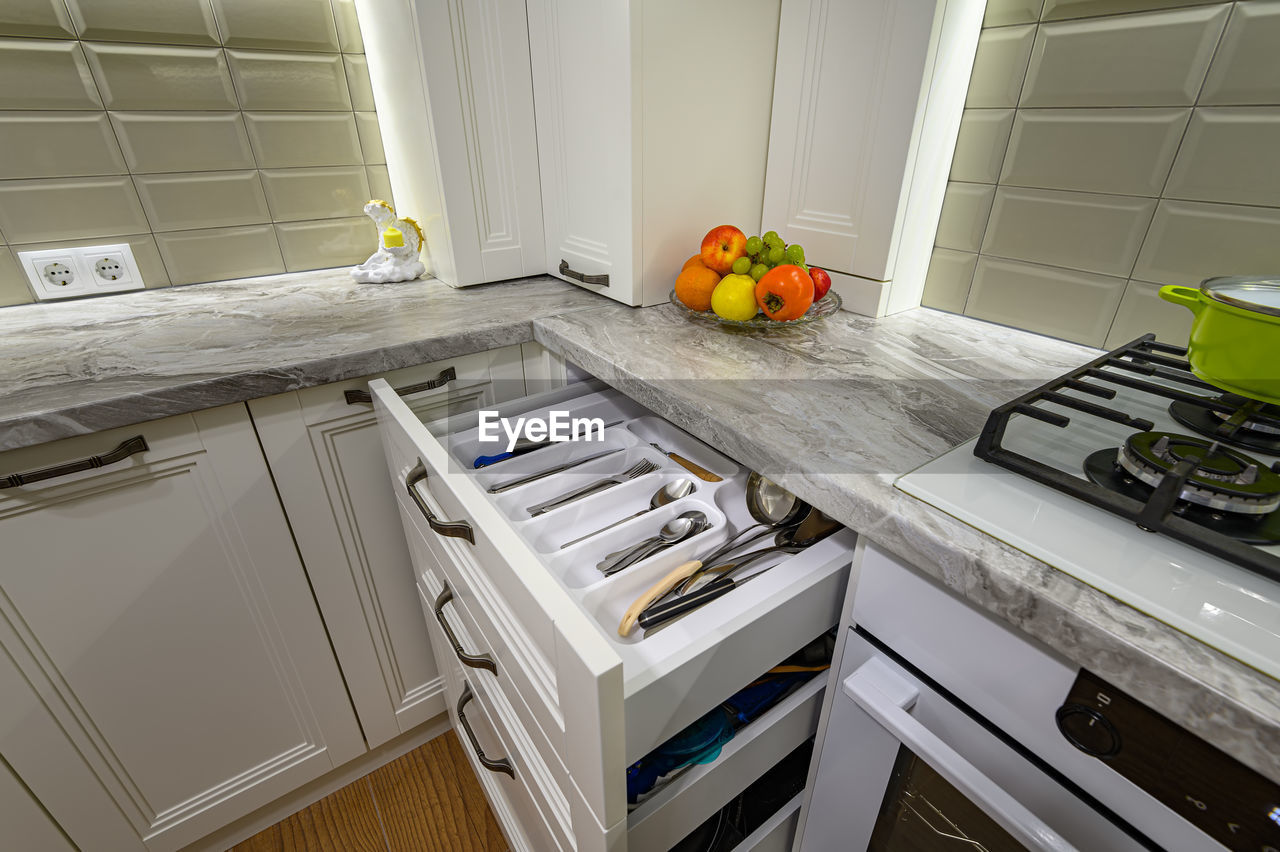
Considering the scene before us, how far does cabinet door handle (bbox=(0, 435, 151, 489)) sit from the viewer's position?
2.25ft

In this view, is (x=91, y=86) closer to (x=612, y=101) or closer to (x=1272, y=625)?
(x=612, y=101)

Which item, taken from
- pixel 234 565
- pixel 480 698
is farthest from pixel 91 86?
pixel 480 698

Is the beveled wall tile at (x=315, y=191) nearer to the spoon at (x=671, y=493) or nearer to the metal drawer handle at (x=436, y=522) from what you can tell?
the metal drawer handle at (x=436, y=522)

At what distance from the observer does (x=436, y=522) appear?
2.05 ft

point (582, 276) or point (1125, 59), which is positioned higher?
point (1125, 59)

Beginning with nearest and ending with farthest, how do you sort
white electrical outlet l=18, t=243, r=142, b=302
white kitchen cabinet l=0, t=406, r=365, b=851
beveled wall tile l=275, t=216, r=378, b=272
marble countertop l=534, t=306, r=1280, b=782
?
marble countertop l=534, t=306, r=1280, b=782 < white kitchen cabinet l=0, t=406, r=365, b=851 < white electrical outlet l=18, t=243, r=142, b=302 < beveled wall tile l=275, t=216, r=378, b=272

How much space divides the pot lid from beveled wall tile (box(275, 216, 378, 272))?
4.83 ft

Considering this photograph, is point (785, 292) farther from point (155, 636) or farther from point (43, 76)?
point (43, 76)

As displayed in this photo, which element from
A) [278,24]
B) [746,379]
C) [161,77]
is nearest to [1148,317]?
[746,379]

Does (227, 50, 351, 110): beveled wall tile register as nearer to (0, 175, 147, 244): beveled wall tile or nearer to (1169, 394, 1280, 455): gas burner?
(0, 175, 147, 244): beveled wall tile

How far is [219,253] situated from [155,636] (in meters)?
0.79

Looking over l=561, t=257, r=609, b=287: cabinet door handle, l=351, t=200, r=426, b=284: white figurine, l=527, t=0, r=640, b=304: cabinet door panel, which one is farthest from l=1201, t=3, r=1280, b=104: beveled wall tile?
l=351, t=200, r=426, b=284: white figurine

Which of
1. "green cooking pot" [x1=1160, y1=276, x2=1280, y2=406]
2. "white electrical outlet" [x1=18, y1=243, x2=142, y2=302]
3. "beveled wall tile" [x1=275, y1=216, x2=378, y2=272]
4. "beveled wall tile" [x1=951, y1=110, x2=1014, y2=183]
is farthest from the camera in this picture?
"beveled wall tile" [x1=275, y1=216, x2=378, y2=272]

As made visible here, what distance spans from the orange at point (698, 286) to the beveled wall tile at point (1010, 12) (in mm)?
525
